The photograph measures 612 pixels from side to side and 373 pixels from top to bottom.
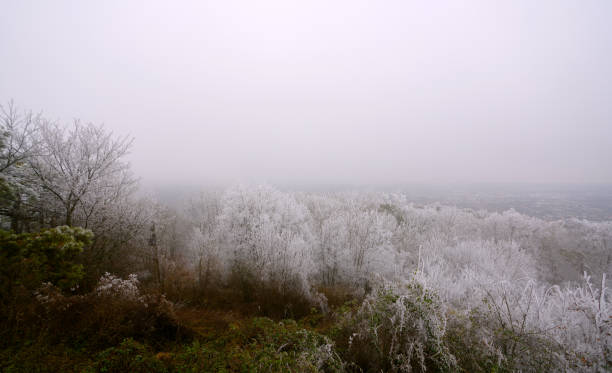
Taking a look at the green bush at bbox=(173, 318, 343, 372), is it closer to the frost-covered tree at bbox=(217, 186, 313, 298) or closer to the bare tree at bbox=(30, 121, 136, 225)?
the frost-covered tree at bbox=(217, 186, 313, 298)

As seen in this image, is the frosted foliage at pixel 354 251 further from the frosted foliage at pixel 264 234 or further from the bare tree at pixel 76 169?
the bare tree at pixel 76 169

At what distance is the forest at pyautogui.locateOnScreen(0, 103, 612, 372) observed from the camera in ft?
13.8

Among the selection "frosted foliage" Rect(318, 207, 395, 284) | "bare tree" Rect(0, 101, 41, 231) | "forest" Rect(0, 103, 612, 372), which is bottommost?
"frosted foliage" Rect(318, 207, 395, 284)

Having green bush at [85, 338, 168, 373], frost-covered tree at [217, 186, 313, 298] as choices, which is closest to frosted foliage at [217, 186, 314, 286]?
frost-covered tree at [217, 186, 313, 298]

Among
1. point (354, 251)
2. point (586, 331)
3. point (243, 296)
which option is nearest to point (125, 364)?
point (243, 296)

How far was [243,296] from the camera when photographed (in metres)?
11.4

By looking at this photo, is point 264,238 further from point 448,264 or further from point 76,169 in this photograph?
point 448,264

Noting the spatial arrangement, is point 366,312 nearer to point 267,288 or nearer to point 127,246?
point 267,288

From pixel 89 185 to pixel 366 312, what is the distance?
1367 centimetres

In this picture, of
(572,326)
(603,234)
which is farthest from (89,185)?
(603,234)

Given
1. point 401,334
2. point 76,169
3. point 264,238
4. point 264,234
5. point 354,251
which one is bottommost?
point 354,251

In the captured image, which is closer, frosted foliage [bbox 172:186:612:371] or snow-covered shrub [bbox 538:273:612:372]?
snow-covered shrub [bbox 538:273:612:372]

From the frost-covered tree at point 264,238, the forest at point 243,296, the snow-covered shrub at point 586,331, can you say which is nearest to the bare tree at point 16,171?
the forest at point 243,296

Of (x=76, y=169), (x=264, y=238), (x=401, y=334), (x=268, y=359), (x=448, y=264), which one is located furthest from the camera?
(x=448, y=264)
